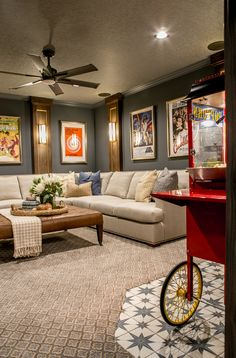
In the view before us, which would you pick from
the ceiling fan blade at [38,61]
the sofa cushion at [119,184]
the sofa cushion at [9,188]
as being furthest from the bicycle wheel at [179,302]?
the sofa cushion at [9,188]

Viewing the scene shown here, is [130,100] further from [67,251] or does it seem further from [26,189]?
A: [67,251]

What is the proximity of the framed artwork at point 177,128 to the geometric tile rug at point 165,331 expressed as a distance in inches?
121

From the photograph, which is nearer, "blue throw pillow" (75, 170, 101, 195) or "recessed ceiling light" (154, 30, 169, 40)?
"recessed ceiling light" (154, 30, 169, 40)

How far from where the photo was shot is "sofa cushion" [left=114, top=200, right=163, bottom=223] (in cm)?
346

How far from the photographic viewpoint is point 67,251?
3396 mm

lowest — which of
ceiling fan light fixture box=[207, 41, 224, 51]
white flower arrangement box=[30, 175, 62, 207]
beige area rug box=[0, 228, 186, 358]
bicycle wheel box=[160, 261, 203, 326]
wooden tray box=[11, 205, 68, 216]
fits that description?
beige area rug box=[0, 228, 186, 358]

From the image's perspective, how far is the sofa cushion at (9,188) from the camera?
519 cm

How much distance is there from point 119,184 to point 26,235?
2.36m

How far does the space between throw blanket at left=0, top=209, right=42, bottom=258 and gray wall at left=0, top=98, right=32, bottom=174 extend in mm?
3208

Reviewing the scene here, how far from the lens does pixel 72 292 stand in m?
2.27

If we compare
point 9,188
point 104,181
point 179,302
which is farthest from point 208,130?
point 9,188

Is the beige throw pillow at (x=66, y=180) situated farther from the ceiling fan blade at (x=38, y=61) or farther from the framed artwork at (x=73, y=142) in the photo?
the ceiling fan blade at (x=38, y=61)

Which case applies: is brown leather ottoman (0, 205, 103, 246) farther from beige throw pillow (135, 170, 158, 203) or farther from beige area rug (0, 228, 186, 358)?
beige throw pillow (135, 170, 158, 203)

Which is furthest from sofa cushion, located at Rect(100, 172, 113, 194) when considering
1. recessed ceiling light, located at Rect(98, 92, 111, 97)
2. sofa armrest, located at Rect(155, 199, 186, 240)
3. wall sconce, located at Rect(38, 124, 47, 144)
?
sofa armrest, located at Rect(155, 199, 186, 240)
